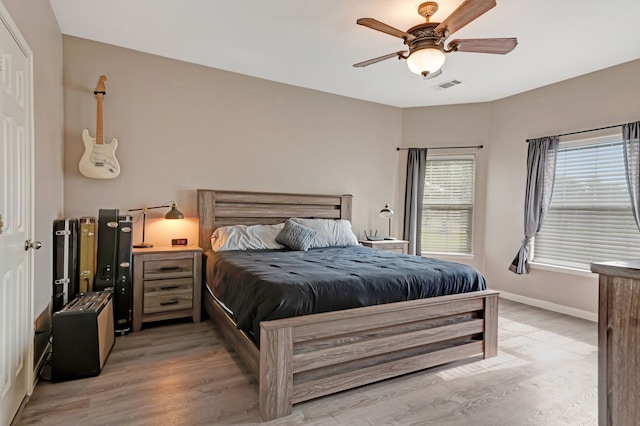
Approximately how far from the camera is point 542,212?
13.8 feet

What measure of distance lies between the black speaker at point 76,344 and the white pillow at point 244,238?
135 centimetres

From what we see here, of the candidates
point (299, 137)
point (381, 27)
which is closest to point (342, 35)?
point (381, 27)

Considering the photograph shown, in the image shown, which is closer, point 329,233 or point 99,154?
point 99,154

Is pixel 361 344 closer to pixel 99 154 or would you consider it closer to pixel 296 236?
pixel 296 236

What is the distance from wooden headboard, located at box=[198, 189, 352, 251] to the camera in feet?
12.4

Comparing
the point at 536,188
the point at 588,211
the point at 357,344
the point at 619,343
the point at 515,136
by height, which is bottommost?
the point at 357,344

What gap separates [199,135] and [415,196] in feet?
10.3

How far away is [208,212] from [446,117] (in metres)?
3.67

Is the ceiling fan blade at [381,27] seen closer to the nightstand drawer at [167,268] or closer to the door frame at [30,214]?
the door frame at [30,214]

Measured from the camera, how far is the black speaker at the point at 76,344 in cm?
222

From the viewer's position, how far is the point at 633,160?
341cm

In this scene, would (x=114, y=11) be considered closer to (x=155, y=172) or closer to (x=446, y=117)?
(x=155, y=172)

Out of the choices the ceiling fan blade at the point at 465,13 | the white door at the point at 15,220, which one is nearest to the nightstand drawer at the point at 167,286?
the white door at the point at 15,220

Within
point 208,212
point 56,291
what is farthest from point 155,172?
point 56,291
